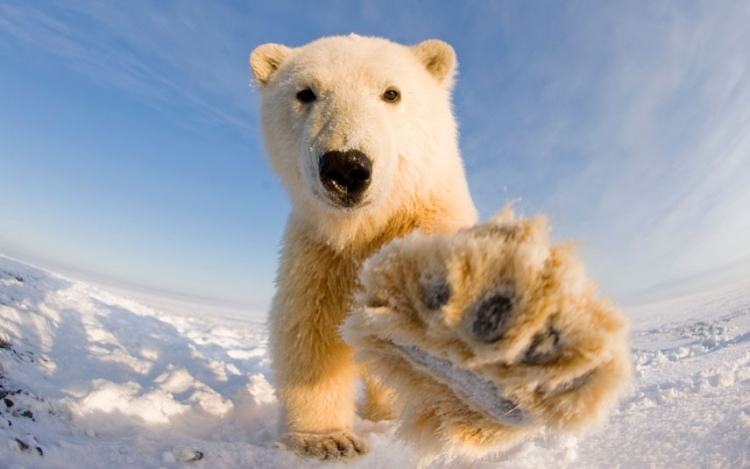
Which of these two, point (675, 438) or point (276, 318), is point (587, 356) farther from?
point (276, 318)

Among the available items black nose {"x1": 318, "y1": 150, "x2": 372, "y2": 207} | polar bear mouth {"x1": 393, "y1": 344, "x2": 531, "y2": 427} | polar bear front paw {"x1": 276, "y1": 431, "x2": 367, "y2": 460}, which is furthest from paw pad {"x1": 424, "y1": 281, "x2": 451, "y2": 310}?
polar bear front paw {"x1": 276, "y1": 431, "x2": 367, "y2": 460}

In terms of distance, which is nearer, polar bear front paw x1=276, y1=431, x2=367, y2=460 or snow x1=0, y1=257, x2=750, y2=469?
snow x1=0, y1=257, x2=750, y2=469

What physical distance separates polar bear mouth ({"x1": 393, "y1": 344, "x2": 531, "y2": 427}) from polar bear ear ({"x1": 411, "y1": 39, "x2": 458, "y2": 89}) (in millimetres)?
2330

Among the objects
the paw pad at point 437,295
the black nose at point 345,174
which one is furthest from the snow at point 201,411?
the black nose at point 345,174

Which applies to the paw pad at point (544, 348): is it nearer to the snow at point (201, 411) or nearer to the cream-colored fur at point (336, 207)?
the snow at point (201, 411)

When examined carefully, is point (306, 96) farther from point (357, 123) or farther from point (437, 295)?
point (437, 295)

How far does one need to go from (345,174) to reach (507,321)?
118 cm

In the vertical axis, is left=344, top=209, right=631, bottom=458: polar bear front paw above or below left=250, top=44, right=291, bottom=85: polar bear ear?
below

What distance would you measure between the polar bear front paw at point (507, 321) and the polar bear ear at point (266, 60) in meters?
2.30

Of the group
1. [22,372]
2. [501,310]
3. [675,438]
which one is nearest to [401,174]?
[501,310]

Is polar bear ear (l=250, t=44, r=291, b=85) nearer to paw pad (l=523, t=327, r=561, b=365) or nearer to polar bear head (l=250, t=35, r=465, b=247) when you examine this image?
polar bear head (l=250, t=35, r=465, b=247)

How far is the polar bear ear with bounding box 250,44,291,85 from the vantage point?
3.02 metres

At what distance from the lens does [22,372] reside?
227 centimetres

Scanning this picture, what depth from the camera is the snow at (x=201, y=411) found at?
63.7 inches
